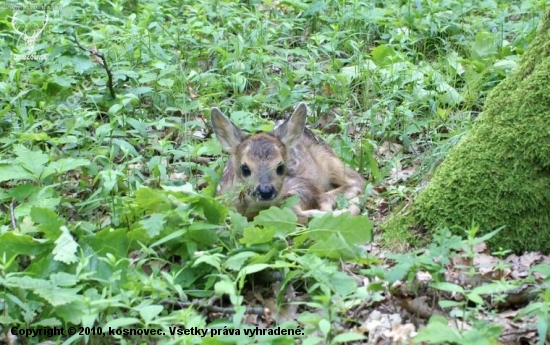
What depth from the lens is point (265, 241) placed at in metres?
4.78

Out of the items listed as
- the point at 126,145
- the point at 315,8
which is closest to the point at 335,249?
the point at 126,145

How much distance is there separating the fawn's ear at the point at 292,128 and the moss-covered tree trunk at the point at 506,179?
1580mm

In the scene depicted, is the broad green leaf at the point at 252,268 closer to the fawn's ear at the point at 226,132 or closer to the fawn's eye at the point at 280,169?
the fawn's eye at the point at 280,169

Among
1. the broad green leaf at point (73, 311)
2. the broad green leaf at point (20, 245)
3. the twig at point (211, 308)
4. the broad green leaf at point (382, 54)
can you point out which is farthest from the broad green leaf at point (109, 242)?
the broad green leaf at point (382, 54)

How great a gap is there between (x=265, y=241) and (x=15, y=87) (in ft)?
12.0

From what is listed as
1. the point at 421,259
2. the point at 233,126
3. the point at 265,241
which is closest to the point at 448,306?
the point at 421,259

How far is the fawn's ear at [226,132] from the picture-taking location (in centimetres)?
664

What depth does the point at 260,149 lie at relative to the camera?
6.52 m

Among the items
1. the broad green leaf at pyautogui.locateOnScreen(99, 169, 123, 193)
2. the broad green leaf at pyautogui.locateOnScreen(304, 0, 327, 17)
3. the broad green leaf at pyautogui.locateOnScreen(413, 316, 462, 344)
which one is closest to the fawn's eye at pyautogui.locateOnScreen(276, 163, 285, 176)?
the broad green leaf at pyautogui.locateOnScreen(99, 169, 123, 193)

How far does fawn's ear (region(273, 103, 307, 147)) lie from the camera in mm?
6684

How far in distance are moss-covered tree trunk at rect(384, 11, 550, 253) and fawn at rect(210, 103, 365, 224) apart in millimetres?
1150

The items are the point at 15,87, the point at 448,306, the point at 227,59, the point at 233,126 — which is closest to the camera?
the point at 448,306

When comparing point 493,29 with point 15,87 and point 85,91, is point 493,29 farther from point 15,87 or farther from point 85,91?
point 15,87

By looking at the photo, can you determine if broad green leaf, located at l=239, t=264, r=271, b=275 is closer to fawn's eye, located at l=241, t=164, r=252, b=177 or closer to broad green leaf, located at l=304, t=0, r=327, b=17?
fawn's eye, located at l=241, t=164, r=252, b=177
